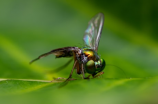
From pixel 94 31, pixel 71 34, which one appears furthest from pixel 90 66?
pixel 71 34

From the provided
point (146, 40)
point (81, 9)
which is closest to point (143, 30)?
point (146, 40)

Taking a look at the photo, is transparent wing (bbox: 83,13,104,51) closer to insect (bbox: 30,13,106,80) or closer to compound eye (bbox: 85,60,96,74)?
insect (bbox: 30,13,106,80)

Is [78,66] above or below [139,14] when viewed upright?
below

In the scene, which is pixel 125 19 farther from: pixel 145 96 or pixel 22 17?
pixel 145 96

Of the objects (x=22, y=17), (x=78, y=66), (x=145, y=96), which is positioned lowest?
(x=78, y=66)

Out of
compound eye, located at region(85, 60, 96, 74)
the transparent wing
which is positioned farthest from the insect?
the transparent wing

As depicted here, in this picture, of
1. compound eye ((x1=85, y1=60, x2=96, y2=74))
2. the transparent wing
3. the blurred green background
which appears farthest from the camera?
the transparent wing

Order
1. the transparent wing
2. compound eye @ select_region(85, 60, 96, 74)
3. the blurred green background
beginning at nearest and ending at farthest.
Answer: compound eye @ select_region(85, 60, 96, 74), the blurred green background, the transparent wing

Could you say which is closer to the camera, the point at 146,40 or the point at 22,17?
the point at 146,40
